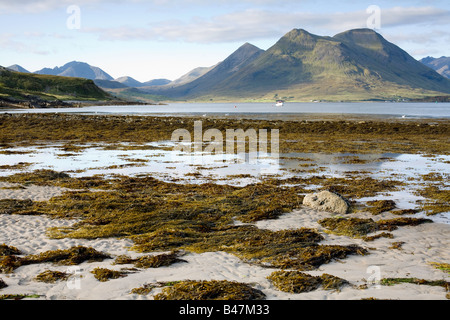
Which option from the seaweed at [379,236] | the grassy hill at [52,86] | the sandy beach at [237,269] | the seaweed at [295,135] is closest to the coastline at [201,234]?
the sandy beach at [237,269]

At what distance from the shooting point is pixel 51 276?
7.23 meters

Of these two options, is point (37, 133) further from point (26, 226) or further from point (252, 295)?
point (252, 295)

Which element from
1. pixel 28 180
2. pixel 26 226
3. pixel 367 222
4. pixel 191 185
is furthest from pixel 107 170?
pixel 367 222

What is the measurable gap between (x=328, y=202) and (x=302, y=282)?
224 inches

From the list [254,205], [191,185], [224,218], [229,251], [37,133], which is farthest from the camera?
[37,133]

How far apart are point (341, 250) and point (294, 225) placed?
2.31 meters

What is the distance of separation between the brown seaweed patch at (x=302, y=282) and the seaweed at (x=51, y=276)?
3789 millimetres

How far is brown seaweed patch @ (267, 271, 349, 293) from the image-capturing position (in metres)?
6.81

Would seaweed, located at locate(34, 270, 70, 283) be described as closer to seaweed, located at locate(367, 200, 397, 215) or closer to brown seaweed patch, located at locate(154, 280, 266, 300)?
brown seaweed patch, located at locate(154, 280, 266, 300)

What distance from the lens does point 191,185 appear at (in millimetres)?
15711

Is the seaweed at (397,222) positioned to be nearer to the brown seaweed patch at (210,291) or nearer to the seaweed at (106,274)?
the brown seaweed patch at (210,291)

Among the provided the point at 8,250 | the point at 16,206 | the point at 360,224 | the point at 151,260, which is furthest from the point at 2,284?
the point at 360,224

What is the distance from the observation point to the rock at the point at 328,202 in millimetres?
12047

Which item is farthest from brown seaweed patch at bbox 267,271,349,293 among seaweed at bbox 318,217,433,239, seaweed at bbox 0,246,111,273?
seaweed at bbox 0,246,111,273
